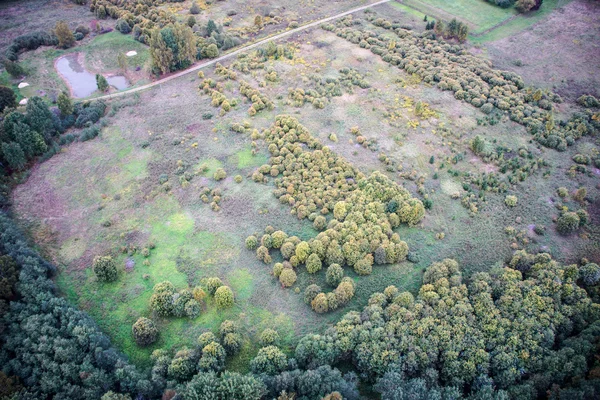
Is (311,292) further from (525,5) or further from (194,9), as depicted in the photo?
(525,5)

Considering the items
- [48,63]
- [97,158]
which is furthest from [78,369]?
[48,63]

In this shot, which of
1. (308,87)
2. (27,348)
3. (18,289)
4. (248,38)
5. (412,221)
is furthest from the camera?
(248,38)

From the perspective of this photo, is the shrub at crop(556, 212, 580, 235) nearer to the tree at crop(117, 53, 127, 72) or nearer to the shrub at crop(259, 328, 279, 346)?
the shrub at crop(259, 328, 279, 346)

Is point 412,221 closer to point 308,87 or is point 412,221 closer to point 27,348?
point 308,87

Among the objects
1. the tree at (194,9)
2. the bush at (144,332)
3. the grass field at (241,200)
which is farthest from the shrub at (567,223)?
the tree at (194,9)

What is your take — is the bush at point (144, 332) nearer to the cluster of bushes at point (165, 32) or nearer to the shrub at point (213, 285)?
the shrub at point (213, 285)

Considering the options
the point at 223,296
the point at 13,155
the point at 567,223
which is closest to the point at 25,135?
the point at 13,155

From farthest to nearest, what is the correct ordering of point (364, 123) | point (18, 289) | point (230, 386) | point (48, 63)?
point (48, 63) → point (364, 123) → point (18, 289) → point (230, 386)

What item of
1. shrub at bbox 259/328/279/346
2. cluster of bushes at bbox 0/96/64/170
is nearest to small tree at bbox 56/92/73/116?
cluster of bushes at bbox 0/96/64/170
